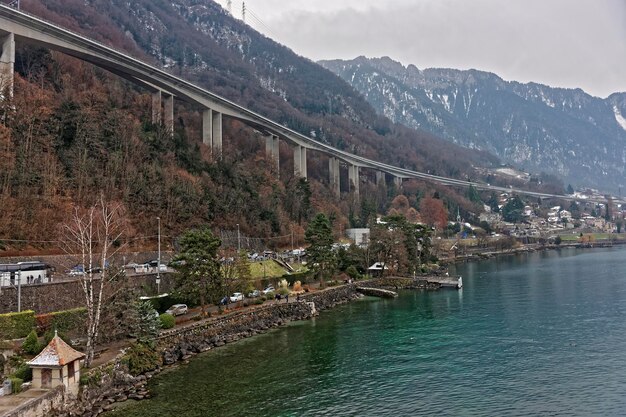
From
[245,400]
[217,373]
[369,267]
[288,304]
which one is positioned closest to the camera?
[245,400]

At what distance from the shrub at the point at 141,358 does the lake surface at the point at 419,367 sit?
1266 mm

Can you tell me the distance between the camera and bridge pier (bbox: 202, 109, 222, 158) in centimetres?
7875

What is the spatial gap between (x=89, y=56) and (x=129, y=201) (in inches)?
834

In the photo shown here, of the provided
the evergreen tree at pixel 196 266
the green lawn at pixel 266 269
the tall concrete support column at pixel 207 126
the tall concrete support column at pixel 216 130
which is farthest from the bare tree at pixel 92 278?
the tall concrete support column at pixel 216 130

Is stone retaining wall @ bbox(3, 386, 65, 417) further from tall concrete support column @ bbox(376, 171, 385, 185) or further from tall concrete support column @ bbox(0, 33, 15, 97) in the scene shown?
tall concrete support column @ bbox(376, 171, 385, 185)

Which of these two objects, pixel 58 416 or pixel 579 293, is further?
pixel 579 293

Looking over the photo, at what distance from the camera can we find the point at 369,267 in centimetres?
6944

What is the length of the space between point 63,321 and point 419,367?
21.7 meters

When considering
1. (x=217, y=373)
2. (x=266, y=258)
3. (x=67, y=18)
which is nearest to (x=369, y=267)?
(x=266, y=258)

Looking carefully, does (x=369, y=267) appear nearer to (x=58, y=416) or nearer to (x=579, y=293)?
(x=579, y=293)

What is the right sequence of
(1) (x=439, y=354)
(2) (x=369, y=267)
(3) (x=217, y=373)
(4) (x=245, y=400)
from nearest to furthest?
(4) (x=245, y=400) < (3) (x=217, y=373) < (1) (x=439, y=354) < (2) (x=369, y=267)

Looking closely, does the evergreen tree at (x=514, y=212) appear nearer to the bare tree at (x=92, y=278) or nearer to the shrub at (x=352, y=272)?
the shrub at (x=352, y=272)

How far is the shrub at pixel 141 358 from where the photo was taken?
26812 mm

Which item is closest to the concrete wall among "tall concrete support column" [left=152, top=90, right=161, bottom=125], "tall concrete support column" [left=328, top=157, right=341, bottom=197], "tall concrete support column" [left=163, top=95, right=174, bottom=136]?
"tall concrete support column" [left=152, top=90, right=161, bottom=125]
